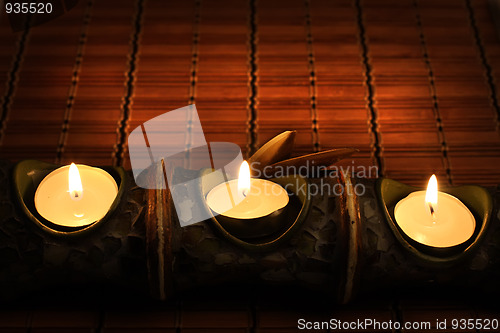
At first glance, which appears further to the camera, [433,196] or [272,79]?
[272,79]

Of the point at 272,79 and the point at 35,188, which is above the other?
the point at 272,79

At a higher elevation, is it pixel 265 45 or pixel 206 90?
pixel 265 45

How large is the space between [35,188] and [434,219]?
482mm

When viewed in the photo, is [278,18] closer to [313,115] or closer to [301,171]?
[313,115]

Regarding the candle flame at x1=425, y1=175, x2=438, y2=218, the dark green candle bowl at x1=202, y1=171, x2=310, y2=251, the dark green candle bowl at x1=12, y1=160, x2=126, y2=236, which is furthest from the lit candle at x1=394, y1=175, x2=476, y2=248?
the dark green candle bowl at x1=12, y1=160, x2=126, y2=236

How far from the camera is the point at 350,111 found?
82 centimetres

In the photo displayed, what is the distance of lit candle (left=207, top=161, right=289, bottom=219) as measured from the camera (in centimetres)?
55

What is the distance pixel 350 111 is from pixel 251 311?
15.4 inches

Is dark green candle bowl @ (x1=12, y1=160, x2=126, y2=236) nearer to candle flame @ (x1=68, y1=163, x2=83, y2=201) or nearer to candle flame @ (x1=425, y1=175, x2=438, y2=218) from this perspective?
candle flame @ (x1=68, y1=163, x2=83, y2=201)

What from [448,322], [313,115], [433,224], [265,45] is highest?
[265,45]

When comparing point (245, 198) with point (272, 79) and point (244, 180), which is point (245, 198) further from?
point (272, 79)

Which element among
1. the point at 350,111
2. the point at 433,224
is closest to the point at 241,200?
the point at 433,224

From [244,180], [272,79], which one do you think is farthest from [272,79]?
→ [244,180]

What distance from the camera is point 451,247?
0.55 metres
